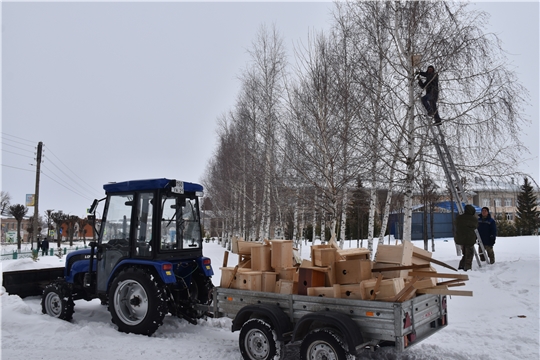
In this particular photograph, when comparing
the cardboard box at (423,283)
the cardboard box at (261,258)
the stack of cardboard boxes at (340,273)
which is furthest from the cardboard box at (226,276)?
the cardboard box at (423,283)

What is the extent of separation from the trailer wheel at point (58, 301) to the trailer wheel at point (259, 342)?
12.0 feet

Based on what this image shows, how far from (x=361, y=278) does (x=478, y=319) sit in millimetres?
3631

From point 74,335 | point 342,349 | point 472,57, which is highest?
point 472,57

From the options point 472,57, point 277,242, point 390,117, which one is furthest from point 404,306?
point 472,57

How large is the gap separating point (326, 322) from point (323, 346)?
10.0 inches

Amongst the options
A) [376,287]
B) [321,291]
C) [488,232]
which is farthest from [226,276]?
[488,232]

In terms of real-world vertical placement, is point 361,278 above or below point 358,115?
below

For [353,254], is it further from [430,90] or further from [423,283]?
[430,90]

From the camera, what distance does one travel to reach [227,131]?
28.8 m

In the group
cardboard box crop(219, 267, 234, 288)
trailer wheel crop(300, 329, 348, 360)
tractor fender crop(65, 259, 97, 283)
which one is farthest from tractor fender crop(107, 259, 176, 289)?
trailer wheel crop(300, 329, 348, 360)

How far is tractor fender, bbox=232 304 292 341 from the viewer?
16.2 feet

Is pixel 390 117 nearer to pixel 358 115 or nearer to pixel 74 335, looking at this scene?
pixel 358 115

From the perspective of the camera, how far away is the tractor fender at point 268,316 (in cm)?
494

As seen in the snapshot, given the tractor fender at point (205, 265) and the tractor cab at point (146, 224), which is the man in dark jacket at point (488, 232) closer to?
the tractor fender at point (205, 265)
